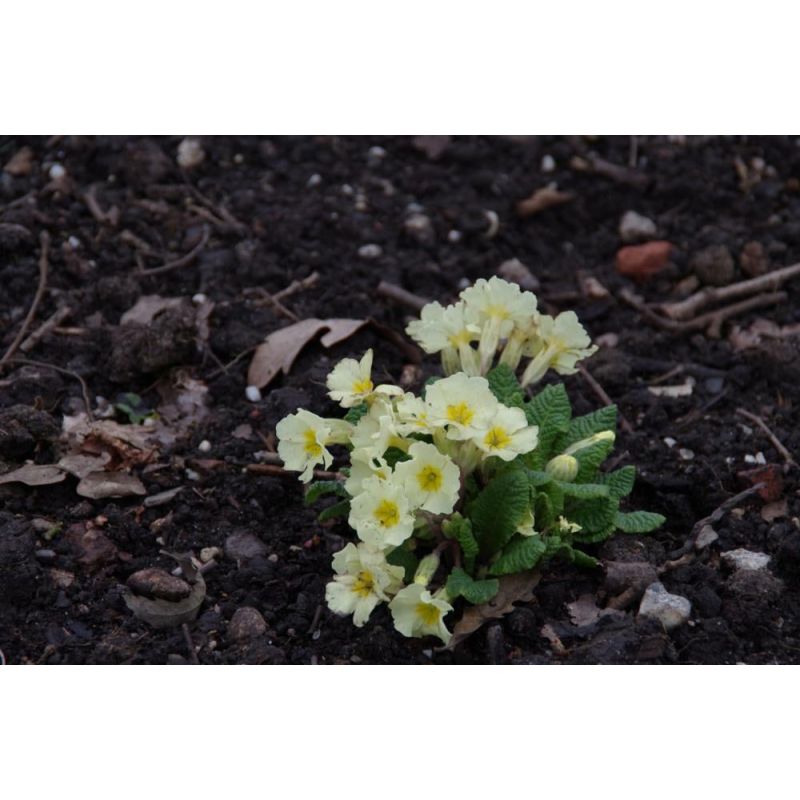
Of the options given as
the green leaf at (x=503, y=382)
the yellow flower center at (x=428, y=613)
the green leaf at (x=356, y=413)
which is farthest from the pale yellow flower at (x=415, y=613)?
the green leaf at (x=503, y=382)

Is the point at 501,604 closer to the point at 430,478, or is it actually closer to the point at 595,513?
the point at 595,513

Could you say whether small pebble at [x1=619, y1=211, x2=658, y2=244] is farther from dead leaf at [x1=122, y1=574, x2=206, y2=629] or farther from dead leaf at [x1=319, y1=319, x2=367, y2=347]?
dead leaf at [x1=122, y1=574, x2=206, y2=629]

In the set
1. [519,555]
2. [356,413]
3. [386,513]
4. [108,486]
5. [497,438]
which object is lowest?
[108,486]

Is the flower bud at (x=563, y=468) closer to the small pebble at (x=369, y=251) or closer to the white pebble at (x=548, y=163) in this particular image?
the small pebble at (x=369, y=251)

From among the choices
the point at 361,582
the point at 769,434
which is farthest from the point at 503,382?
the point at 769,434

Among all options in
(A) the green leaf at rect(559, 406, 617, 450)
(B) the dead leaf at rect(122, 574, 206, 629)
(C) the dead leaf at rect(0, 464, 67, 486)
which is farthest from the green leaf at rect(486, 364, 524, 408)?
(C) the dead leaf at rect(0, 464, 67, 486)

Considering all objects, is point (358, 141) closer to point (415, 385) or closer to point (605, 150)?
point (605, 150)

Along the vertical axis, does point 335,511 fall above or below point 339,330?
above

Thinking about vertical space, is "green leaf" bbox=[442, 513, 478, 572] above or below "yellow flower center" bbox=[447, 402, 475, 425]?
below
